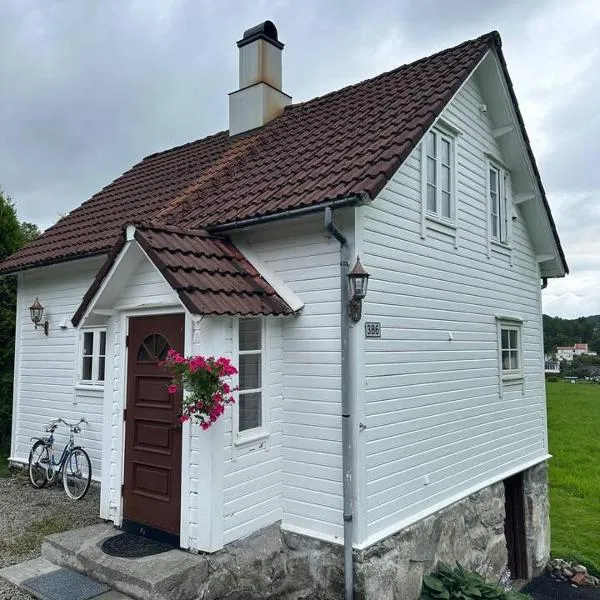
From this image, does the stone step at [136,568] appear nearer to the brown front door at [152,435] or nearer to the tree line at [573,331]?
the brown front door at [152,435]

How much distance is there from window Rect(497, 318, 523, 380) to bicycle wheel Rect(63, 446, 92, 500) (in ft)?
22.3

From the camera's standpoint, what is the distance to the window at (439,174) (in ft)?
21.5

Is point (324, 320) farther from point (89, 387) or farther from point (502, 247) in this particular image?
point (89, 387)

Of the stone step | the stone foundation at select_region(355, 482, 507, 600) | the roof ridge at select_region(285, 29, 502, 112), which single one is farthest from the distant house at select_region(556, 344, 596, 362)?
the stone step

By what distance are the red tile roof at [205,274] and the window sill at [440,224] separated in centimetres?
239

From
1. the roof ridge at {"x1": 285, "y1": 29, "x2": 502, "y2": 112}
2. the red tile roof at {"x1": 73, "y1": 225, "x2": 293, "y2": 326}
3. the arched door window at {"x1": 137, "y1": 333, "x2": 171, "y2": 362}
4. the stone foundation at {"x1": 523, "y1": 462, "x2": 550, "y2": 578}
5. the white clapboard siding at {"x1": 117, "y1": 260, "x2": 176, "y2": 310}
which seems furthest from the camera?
the stone foundation at {"x1": 523, "y1": 462, "x2": 550, "y2": 578}

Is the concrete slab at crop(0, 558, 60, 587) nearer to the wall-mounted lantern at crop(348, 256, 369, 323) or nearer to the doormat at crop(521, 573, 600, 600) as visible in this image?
the wall-mounted lantern at crop(348, 256, 369, 323)

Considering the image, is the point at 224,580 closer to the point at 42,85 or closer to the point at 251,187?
the point at 251,187

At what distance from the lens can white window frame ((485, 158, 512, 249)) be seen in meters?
8.12

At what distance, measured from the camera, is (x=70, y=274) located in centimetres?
878

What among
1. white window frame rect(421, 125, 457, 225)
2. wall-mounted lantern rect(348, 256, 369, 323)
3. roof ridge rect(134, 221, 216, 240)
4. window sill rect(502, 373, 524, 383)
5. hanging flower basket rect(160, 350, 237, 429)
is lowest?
window sill rect(502, 373, 524, 383)

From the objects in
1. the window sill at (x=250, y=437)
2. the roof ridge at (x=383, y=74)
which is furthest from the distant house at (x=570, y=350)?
the window sill at (x=250, y=437)

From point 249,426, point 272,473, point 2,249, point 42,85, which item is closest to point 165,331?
point 249,426

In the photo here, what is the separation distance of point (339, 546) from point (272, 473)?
99 centimetres
